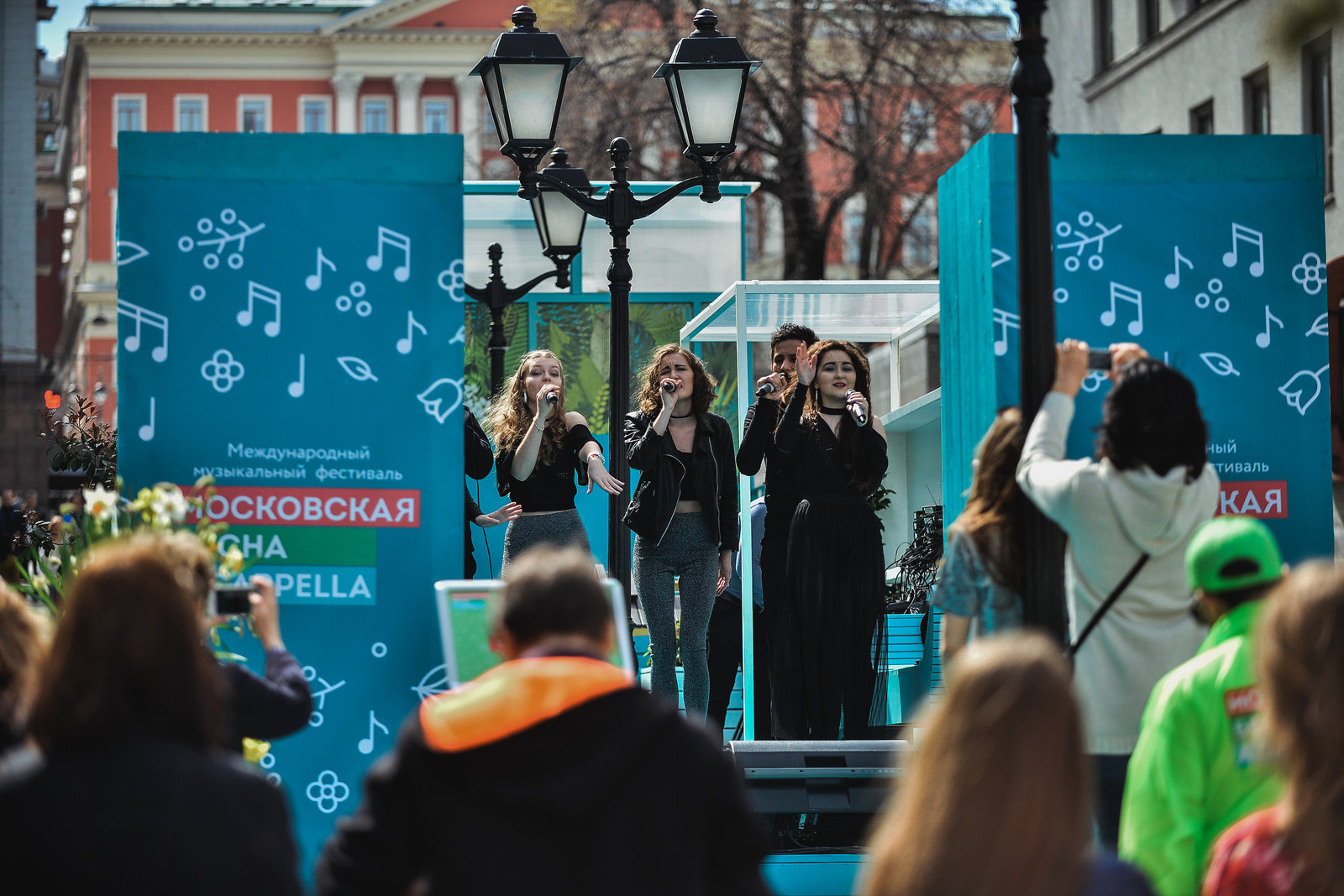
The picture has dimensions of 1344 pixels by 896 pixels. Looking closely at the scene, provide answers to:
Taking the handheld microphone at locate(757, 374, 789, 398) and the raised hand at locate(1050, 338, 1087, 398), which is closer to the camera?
the raised hand at locate(1050, 338, 1087, 398)

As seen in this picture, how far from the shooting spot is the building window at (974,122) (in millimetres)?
27173

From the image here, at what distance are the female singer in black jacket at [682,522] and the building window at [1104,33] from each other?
23.9m

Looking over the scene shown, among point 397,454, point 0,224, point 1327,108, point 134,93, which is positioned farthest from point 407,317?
point 134,93

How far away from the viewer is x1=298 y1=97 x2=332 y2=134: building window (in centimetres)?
6425

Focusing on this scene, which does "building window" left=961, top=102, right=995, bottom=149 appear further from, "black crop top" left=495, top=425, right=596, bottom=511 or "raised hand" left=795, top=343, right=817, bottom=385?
"black crop top" left=495, top=425, right=596, bottom=511

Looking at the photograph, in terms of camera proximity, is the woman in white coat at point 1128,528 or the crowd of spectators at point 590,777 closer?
the crowd of spectators at point 590,777

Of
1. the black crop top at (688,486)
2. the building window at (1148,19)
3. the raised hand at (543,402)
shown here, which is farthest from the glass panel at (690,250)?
the building window at (1148,19)

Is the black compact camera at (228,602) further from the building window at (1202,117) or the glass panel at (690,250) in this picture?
the building window at (1202,117)

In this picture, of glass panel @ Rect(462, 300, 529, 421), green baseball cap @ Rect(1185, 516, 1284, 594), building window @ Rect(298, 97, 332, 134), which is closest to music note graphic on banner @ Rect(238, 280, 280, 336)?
green baseball cap @ Rect(1185, 516, 1284, 594)

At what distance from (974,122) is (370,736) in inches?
889

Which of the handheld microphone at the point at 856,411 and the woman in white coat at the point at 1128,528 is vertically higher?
the handheld microphone at the point at 856,411

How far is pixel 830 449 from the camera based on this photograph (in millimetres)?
8047

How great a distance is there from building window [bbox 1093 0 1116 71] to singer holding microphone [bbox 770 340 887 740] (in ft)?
79.3

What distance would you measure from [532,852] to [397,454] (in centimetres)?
377
